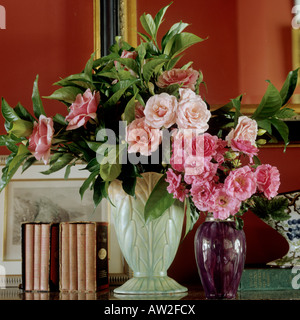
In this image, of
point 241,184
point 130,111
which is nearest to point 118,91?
point 130,111

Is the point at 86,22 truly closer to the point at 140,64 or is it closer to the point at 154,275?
the point at 140,64

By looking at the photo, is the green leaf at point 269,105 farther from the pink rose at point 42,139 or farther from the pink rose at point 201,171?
the pink rose at point 42,139

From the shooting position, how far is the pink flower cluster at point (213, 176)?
82 cm

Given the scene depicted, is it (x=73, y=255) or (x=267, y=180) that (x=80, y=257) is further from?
(x=267, y=180)

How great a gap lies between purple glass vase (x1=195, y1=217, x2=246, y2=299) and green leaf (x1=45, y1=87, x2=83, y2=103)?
349 millimetres

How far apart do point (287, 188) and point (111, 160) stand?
0.53 meters

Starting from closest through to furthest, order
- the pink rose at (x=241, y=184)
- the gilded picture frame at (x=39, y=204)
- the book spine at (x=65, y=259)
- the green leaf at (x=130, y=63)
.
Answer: the pink rose at (x=241, y=184)
the green leaf at (x=130, y=63)
the book spine at (x=65, y=259)
the gilded picture frame at (x=39, y=204)

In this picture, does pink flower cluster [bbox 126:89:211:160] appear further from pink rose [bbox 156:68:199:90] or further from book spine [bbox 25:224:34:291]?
book spine [bbox 25:224:34:291]

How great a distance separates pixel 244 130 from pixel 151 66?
0.20 metres

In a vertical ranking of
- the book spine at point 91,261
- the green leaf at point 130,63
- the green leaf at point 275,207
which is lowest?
the book spine at point 91,261

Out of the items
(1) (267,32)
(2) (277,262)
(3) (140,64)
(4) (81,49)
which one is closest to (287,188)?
(2) (277,262)

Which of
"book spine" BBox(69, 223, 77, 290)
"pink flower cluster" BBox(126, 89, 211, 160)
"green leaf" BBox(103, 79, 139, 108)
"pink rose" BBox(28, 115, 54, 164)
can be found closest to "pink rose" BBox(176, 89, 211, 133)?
"pink flower cluster" BBox(126, 89, 211, 160)

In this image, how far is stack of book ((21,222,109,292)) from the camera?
1015 mm

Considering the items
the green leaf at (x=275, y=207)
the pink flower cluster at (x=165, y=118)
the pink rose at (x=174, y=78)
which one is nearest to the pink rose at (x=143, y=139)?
the pink flower cluster at (x=165, y=118)
